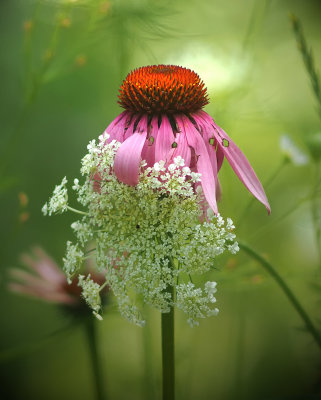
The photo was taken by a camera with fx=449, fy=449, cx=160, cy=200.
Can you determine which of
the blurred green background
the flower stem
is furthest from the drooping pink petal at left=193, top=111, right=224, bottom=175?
the blurred green background

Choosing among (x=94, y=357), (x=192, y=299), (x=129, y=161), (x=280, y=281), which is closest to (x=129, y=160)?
(x=129, y=161)

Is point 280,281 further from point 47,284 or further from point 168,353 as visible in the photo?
point 47,284

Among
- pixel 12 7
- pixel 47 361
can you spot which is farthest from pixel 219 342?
pixel 12 7

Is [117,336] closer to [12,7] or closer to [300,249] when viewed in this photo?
[300,249]

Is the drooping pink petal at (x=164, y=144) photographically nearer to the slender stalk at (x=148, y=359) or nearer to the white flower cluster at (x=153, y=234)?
the white flower cluster at (x=153, y=234)

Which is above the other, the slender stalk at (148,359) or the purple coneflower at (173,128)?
the purple coneflower at (173,128)

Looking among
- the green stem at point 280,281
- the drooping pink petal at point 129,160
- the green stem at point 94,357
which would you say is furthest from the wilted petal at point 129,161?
the green stem at point 94,357

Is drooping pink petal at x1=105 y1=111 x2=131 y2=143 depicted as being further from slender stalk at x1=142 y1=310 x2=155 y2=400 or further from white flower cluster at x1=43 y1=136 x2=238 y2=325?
slender stalk at x1=142 y1=310 x2=155 y2=400
